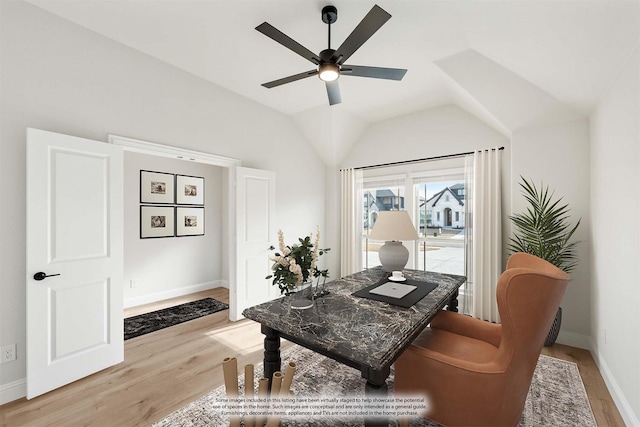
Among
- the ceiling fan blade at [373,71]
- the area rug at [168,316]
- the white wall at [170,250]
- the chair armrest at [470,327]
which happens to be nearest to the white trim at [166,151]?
the white wall at [170,250]

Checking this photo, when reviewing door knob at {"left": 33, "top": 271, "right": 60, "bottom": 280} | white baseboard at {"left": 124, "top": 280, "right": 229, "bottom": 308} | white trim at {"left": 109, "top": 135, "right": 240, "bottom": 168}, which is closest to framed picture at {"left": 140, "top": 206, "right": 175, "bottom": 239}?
white baseboard at {"left": 124, "top": 280, "right": 229, "bottom": 308}

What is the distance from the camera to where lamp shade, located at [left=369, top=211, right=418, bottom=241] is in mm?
2191

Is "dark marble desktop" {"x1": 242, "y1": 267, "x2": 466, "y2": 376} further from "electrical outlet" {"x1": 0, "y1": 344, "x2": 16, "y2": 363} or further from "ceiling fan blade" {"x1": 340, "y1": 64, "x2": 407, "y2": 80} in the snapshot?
"electrical outlet" {"x1": 0, "y1": 344, "x2": 16, "y2": 363}

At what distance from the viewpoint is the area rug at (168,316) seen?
3236 millimetres

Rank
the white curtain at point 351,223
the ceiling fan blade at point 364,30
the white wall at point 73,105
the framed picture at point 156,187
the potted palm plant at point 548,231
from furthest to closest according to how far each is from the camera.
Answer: the white curtain at point 351,223 → the framed picture at point 156,187 → the potted palm plant at point 548,231 → the white wall at point 73,105 → the ceiling fan blade at point 364,30

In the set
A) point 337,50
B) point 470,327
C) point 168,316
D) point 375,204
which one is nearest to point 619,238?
point 470,327

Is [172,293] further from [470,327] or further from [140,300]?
[470,327]

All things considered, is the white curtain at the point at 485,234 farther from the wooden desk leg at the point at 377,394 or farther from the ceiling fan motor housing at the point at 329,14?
the wooden desk leg at the point at 377,394

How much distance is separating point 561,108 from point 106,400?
4685 millimetres

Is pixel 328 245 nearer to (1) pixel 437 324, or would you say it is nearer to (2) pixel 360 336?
(1) pixel 437 324

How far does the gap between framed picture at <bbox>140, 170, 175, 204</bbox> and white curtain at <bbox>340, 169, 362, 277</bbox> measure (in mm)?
2901

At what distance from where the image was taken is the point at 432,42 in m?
2.42

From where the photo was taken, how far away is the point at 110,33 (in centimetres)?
246

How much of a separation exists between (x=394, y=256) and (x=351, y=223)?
2.43m
